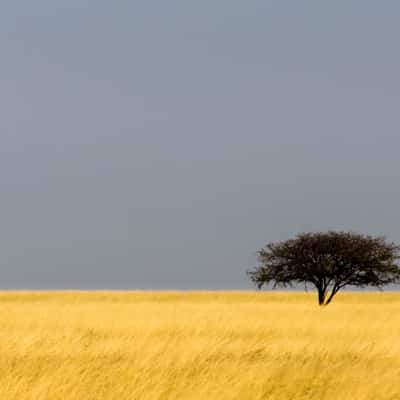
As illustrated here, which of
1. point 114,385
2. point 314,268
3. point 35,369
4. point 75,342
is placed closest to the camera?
point 114,385

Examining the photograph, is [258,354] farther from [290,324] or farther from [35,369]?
[290,324]

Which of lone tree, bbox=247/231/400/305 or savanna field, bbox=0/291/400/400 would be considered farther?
lone tree, bbox=247/231/400/305

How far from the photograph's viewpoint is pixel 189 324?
88.8 feet

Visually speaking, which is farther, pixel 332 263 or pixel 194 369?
pixel 332 263

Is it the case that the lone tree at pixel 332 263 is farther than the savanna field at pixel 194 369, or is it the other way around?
the lone tree at pixel 332 263

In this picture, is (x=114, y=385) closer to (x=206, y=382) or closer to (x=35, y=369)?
(x=206, y=382)

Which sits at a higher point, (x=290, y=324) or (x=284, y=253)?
(x=284, y=253)

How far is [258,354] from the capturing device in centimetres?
1700

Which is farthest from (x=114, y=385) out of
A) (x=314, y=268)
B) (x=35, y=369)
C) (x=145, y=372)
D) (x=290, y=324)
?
(x=314, y=268)

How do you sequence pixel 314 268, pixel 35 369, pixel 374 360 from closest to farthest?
pixel 35 369 < pixel 374 360 < pixel 314 268

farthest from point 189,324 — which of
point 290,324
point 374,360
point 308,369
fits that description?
point 308,369

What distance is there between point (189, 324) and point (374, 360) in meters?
11.6

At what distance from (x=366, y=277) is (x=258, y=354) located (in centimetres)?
4061

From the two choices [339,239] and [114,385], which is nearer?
[114,385]
